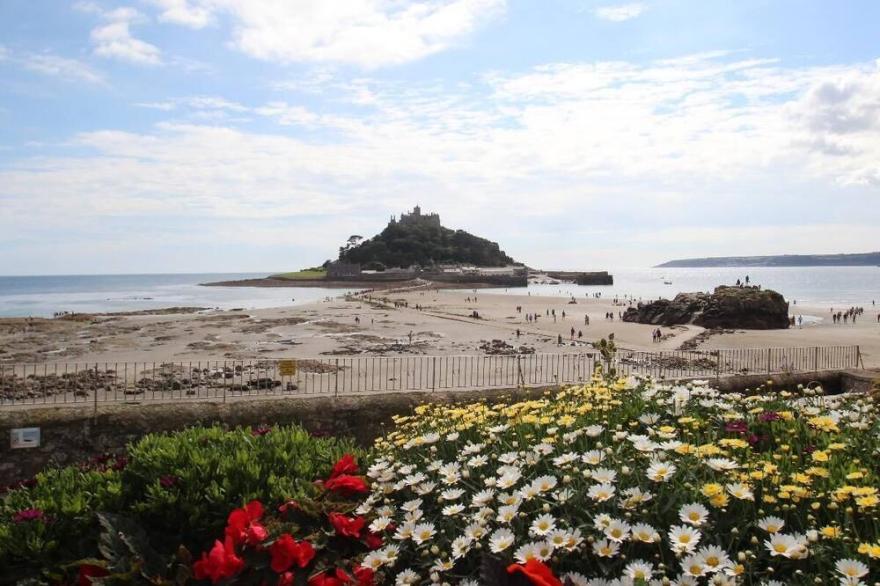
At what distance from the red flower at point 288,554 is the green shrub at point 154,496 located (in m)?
0.69

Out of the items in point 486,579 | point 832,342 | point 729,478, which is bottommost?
point 832,342

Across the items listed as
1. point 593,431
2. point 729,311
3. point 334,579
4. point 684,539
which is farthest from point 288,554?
point 729,311

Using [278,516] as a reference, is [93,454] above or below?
below

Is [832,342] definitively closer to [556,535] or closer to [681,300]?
[681,300]

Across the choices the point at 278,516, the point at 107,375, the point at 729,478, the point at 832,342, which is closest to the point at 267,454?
the point at 278,516

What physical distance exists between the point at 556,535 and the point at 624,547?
1.39 ft

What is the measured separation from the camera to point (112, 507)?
4719mm

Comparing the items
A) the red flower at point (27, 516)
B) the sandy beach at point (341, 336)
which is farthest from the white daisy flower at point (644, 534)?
the sandy beach at point (341, 336)

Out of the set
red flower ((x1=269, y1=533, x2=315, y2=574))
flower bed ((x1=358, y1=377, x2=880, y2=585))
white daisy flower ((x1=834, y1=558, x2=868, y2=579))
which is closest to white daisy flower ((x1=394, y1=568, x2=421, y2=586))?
flower bed ((x1=358, y1=377, x2=880, y2=585))

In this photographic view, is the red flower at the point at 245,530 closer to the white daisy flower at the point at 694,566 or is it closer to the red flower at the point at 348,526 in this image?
the red flower at the point at 348,526

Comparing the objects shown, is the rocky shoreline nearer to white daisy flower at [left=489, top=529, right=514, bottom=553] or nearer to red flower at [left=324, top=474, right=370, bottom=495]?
red flower at [left=324, top=474, right=370, bottom=495]

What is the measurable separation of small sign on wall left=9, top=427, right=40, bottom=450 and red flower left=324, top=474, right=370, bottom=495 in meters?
5.24

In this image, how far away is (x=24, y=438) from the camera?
8.08 metres

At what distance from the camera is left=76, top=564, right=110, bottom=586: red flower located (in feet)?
13.1
